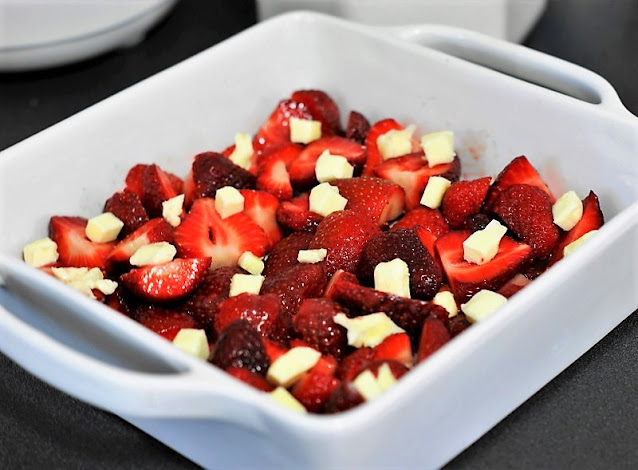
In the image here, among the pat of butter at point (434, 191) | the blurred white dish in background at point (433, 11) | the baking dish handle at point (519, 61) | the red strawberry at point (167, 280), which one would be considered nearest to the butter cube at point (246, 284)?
the red strawberry at point (167, 280)

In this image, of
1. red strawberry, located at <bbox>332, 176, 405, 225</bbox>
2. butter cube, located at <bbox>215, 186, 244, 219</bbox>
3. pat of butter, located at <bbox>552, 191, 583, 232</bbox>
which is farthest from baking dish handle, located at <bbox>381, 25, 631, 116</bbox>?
butter cube, located at <bbox>215, 186, 244, 219</bbox>

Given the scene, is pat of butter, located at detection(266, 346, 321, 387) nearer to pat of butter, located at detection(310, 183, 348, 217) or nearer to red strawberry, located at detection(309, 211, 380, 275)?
red strawberry, located at detection(309, 211, 380, 275)

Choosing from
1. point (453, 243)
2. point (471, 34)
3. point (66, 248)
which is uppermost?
point (471, 34)

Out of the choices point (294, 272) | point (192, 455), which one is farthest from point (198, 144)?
point (192, 455)

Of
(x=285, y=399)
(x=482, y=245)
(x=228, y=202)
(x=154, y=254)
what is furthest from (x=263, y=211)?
(x=285, y=399)

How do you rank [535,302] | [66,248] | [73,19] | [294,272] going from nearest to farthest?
[535,302]
[294,272]
[66,248]
[73,19]

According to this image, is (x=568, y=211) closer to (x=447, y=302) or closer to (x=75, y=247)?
(x=447, y=302)

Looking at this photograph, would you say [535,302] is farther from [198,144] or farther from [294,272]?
[198,144]
